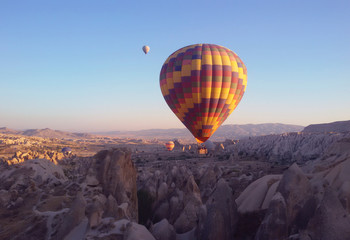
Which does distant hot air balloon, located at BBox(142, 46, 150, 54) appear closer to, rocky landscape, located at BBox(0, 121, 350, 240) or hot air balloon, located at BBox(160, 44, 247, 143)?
hot air balloon, located at BBox(160, 44, 247, 143)

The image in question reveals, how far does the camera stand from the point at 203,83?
31891 mm

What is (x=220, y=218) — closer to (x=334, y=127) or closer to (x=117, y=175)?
(x=117, y=175)

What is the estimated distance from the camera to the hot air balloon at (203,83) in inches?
1259

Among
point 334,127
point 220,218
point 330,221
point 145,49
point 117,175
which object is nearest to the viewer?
point 330,221

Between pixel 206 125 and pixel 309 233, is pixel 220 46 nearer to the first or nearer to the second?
pixel 206 125

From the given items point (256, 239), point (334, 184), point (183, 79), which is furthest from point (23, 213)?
point (183, 79)

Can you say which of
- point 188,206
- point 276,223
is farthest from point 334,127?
point 276,223

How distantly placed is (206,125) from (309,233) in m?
26.7

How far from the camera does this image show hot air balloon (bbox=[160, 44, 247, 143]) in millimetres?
31984

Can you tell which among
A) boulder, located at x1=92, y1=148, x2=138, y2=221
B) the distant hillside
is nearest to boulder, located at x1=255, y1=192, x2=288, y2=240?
boulder, located at x1=92, y1=148, x2=138, y2=221

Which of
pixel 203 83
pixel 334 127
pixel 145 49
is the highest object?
pixel 145 49

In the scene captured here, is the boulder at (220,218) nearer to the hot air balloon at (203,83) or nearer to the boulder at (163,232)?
the boulder at (163,232)

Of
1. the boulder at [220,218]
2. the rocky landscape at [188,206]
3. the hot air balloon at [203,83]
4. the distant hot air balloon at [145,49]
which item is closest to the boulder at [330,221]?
the rocky landscape at [188,206]

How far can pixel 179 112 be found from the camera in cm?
3481
